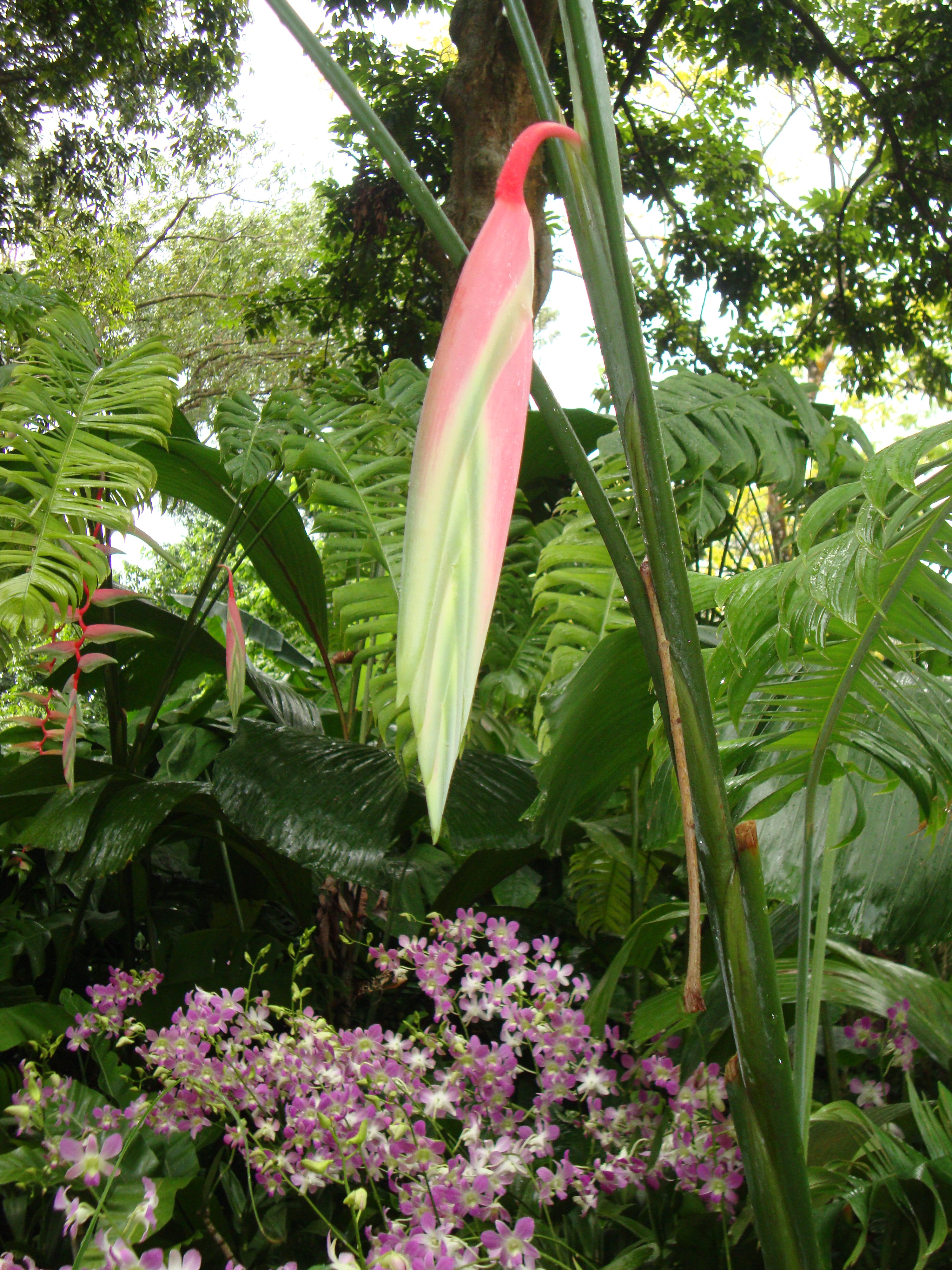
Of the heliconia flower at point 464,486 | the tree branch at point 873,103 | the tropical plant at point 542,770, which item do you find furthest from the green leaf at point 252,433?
the tree branch at point 873,103

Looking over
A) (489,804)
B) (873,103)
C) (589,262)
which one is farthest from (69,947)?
(873,103)

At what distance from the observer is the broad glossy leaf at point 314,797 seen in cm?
80

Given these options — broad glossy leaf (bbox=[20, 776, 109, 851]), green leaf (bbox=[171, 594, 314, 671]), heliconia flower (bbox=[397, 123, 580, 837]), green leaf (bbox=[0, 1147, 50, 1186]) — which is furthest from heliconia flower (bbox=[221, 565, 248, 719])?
green leaf (bbox=[171, 594, 314, 671])

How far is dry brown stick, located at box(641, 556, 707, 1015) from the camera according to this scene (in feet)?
1.08

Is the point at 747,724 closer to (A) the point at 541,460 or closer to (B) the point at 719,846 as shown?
(B) the point at 719,846

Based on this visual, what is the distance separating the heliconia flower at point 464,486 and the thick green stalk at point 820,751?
244 mm

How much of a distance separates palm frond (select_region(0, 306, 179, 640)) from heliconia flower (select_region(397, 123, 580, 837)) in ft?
Result: 1.83

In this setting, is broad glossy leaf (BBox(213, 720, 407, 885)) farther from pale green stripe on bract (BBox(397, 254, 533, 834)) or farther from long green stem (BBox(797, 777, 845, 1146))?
pale green stripe on bract (BBox(397, 254, 533, 834))

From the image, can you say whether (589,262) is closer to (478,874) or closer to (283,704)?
(478,874)

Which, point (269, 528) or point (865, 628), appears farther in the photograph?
point (269, 528)

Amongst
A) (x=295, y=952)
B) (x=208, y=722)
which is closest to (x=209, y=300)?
(x=208, y=722)

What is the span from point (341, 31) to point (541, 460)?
2.39m

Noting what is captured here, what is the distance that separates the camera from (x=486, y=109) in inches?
71.9

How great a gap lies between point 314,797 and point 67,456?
1.41 feet
